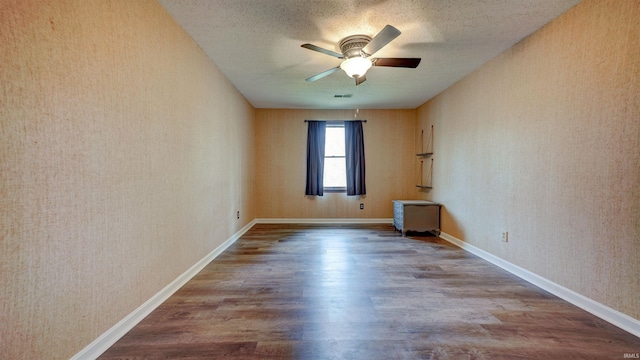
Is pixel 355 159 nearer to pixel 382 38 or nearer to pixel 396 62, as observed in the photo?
pixel 396 62

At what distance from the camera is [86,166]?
1.37 meters

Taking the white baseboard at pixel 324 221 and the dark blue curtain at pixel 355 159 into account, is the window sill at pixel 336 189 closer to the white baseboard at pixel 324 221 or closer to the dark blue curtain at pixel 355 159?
the dark blue curtain at pixel 355 159

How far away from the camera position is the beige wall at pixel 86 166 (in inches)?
41.9

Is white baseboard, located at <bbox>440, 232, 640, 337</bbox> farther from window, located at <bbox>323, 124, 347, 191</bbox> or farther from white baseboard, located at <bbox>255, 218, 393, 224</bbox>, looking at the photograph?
window, located at <bbox>323, 124, 347, 191</bbox>

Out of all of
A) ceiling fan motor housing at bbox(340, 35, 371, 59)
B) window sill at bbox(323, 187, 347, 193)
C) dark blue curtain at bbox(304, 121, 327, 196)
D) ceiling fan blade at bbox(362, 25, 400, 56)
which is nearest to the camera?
ceiling fan blade at bbox(362, 25, 400, 56)

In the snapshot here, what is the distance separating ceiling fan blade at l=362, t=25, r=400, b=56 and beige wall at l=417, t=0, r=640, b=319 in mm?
1482

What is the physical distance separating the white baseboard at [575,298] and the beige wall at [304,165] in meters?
2.54

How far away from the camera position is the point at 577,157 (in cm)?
200

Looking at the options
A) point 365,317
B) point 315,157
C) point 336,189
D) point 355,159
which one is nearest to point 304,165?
point 315,157

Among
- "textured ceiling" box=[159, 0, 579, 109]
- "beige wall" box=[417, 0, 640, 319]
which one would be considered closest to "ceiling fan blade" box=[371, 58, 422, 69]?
"textured ceiling" box=[159, 0, 579, 109]

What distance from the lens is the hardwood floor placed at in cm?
150

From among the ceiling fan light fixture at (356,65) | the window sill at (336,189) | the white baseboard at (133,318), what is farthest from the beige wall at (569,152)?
the white baseboard at (133,318)

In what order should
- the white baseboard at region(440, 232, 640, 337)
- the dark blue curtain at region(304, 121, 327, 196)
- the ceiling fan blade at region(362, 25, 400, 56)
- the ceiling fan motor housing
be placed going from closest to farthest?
the white baseboard at region(440, 232, 640, 337) < the ceiling fan blade at region(362, 25, 400, 56) < the ceiling fan motor housing < the dark blue curtain at region(304, 121, 327, 196)

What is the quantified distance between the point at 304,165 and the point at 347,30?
3.29 m
